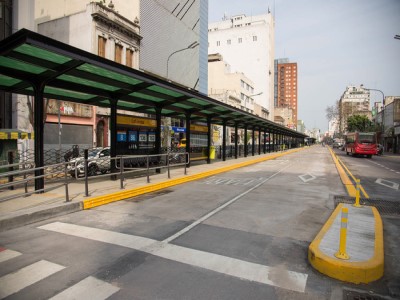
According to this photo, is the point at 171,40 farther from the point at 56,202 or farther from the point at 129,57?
the point at 56,202

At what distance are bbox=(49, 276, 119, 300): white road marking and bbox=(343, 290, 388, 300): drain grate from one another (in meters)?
2.99

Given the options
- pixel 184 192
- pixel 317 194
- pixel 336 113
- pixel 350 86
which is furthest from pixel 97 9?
pixel 350 86

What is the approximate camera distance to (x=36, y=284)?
3.67 m

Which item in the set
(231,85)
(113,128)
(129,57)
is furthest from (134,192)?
(231,85)

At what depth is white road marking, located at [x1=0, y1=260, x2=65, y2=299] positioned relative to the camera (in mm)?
3567

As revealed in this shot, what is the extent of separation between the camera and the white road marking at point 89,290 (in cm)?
341

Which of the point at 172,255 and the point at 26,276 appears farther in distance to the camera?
the point at 172,255

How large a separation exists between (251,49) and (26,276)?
123m

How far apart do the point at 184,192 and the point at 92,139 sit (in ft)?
73.7

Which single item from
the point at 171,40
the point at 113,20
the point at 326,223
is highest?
the point at 171,40

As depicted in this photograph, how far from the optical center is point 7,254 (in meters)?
4.62

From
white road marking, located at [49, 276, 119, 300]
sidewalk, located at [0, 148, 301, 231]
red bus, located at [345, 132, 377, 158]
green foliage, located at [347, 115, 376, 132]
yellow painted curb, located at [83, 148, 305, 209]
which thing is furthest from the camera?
green foliage, located at [347, 115, 376, 132]

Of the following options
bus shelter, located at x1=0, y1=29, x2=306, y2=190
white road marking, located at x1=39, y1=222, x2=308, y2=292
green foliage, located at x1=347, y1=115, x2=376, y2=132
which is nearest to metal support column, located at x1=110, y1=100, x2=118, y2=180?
bus shelter, located at x1=0, y1=29, x2=306, y2=190

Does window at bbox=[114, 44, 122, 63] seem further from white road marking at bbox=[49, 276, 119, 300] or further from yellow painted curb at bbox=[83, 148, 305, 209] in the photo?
white road marking at bbox=[49, 276, 119, 300]
